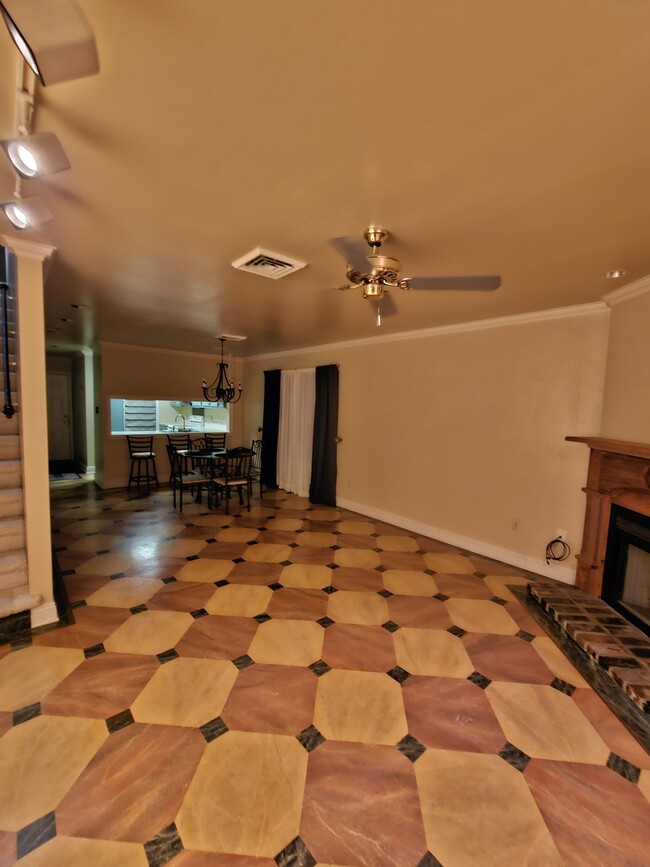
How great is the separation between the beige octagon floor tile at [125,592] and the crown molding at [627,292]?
4.29 m

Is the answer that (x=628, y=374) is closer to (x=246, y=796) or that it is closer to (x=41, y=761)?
(x=246, y=796)

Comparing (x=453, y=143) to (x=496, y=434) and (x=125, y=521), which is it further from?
(x=125, y=521)

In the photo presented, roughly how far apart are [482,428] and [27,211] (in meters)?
3.86

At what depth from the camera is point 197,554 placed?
3783mm

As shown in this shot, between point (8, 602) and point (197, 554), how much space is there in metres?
1.55

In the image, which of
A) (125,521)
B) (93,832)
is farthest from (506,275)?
(125,521)

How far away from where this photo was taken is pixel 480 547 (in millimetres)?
3980

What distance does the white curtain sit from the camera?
20.3ft

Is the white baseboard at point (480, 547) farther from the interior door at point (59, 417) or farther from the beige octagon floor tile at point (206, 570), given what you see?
the interior door at point (59, 417)

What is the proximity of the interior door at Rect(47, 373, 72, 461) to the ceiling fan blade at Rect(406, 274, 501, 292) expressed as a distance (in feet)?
30.8

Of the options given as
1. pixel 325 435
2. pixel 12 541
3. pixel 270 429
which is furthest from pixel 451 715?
pixel 270 429

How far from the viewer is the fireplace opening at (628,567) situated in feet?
8.75

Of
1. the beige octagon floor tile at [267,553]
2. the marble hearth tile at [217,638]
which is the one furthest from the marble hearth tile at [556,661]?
the beige octagon floor tile at [267,553]

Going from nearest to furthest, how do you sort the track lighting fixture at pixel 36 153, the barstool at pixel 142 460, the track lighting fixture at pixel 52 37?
the track lighting fixture at pixel 52 37
the track lighting fixture at pixel 36 153
the barstool at pixel 142 460
